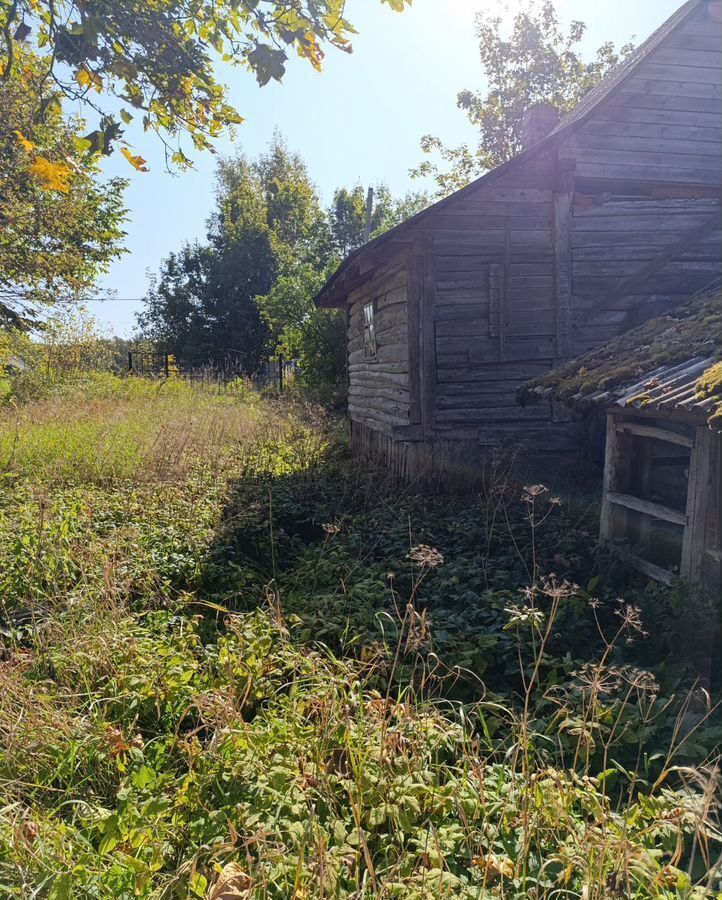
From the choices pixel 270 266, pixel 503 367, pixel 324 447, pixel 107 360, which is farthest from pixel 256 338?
pixel 503 367

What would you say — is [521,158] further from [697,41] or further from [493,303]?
[697,41]

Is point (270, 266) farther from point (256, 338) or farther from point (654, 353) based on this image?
point (654, 353)

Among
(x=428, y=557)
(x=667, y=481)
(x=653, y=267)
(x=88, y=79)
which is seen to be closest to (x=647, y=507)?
(x=667, y=481)

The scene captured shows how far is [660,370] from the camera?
489 centimetres

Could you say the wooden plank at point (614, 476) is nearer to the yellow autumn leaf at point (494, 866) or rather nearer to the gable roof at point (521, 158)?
the yellow autumn leaf at point (494, 866)

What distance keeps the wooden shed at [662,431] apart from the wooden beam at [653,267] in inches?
86.1

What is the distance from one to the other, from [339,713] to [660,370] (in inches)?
150

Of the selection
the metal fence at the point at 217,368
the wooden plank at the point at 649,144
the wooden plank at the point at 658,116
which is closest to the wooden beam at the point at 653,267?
the wooden plank at the point at 649,144

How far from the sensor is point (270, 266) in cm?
3400

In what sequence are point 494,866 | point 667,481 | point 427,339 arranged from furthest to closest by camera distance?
point 427,339 < point 667,481 < point 494,866

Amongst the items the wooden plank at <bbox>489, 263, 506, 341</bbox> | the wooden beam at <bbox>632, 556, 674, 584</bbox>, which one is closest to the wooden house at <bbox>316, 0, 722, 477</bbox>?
the wooden plank at <bbox>489, 263, 506, 341</bbox>

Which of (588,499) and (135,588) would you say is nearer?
(135,588)

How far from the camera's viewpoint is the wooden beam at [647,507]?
15.0ft

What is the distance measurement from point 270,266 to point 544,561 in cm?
3160
